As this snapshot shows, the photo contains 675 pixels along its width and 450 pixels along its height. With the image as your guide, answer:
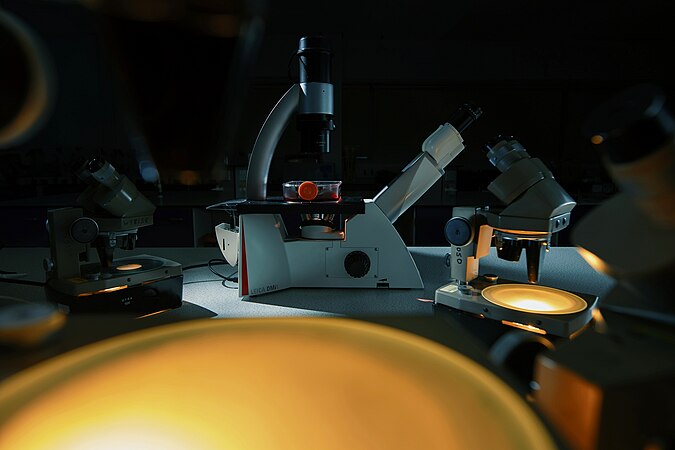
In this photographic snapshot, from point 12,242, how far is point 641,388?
3.81 meters

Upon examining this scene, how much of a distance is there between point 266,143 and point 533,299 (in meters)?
0.72

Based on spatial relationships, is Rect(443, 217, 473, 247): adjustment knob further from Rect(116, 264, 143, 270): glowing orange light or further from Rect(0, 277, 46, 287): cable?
Rect(0, 277, 46, 287): cable

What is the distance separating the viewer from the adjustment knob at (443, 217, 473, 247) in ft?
2.97

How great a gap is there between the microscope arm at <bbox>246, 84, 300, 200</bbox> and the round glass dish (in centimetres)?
8

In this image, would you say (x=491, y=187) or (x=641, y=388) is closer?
(x=641, y=388)

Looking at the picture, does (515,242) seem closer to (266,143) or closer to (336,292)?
(336,292)

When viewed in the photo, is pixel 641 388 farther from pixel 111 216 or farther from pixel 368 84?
pixel 368 84

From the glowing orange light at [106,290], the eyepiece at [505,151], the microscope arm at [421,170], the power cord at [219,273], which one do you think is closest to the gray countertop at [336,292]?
the power cord at [219,273]

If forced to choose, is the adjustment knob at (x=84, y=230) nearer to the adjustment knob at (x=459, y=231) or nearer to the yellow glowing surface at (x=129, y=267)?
the yellow glowing surface at (x=129, y=267)

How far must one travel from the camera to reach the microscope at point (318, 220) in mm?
1045

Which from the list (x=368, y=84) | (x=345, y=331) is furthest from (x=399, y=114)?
(x=345, y=331)

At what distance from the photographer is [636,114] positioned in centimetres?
26

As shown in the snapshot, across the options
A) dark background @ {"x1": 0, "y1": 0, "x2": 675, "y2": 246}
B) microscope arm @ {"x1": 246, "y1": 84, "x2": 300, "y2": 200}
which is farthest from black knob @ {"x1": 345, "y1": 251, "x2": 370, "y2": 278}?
dark background @ {"x1": 0, "y1": 0, "x2": 675, "y2": 246}

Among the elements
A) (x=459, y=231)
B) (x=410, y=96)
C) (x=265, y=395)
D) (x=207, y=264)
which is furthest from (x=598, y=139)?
(x=410, y=96)
